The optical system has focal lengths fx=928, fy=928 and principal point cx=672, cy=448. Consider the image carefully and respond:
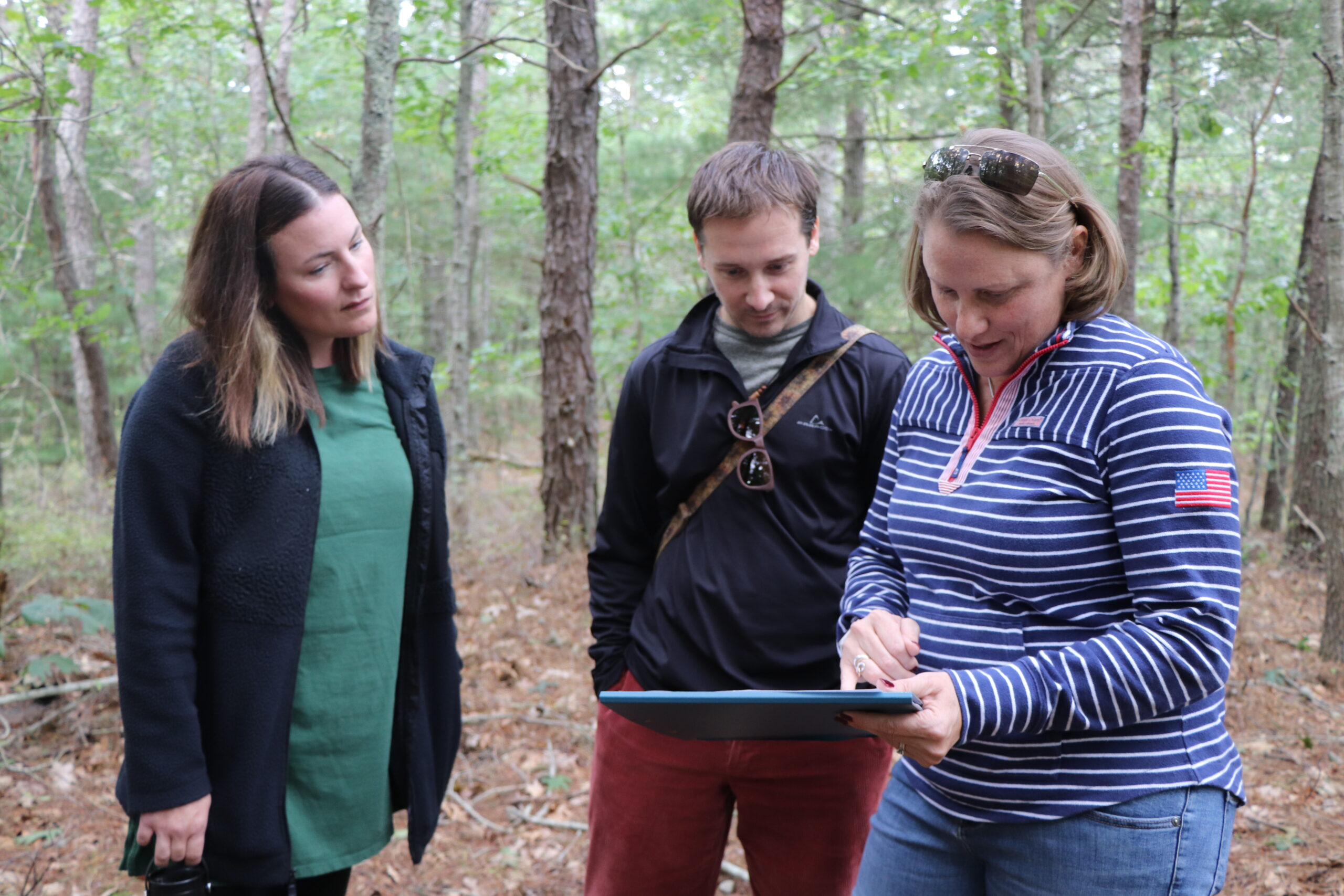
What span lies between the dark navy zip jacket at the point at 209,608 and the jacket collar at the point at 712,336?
0.96 m

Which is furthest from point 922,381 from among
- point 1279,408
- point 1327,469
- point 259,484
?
point 1279,408

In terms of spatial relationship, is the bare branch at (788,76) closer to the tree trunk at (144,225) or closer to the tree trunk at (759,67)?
the tree trunk at (759,67)

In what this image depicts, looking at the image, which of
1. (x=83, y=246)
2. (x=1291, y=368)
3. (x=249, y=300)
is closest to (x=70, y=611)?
(x=249, y=300)

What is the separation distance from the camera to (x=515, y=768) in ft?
14.8

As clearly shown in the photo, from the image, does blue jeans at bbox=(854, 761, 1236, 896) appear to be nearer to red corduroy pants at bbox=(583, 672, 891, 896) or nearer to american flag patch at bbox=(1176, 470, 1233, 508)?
american flag patch at bbox=(1176, 470, 1233, 508)

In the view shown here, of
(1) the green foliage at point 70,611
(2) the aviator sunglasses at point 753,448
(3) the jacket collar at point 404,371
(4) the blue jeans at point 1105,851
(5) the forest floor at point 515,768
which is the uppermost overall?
(3) the jacket collar at point 404,371

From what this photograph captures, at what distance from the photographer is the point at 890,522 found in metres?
1.76

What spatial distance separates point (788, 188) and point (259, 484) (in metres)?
1.44

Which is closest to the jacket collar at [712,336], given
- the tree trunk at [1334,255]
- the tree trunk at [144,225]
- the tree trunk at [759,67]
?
the tree trunk at [1334,255]

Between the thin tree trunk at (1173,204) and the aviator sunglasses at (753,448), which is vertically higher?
the thin tree trunk at (1173,204)

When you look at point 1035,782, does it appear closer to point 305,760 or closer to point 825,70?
point 305,760

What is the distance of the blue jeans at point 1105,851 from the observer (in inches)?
55.2

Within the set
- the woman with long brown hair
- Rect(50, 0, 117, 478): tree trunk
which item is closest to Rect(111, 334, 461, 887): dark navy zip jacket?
the woman with long brown hair

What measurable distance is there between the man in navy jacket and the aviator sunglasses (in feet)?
0.08
